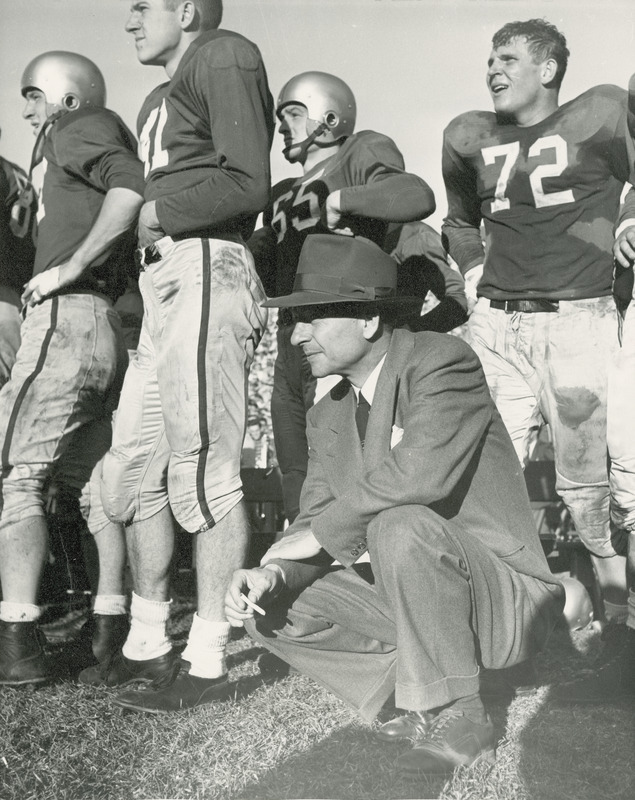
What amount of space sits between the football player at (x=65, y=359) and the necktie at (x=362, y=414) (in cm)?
101

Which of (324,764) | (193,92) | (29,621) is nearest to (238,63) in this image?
(193,92)

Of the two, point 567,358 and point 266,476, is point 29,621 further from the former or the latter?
point 266,476

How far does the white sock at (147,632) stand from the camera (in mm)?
2994

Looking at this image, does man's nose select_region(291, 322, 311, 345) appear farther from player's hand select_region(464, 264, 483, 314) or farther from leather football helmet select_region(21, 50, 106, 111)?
leather football helmet select_region(21, 50, 106, 111)

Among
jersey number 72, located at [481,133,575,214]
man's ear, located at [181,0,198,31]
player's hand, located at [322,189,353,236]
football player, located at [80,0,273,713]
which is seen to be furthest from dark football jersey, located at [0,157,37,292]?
jersey number 72, located at [481,133,575,214]

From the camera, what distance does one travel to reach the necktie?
2893mm

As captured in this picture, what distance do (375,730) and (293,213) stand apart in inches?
90.0

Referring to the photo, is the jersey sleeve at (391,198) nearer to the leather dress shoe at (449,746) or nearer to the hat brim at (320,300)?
the hat brim at (320,300)

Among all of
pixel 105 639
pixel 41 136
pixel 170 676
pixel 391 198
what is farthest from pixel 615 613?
pixel 41 136

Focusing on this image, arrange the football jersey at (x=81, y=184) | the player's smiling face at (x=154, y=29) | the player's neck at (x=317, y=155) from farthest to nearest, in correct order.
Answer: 1. the player's neck at (x=317, y=155)
2. the football jersey at (x=81, y=184)
3. the player's smiling face at (x=154, y=29)

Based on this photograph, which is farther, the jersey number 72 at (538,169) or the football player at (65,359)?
the jersey number 72 at (538,169)

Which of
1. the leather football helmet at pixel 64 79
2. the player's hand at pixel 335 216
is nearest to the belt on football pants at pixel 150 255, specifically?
the player's hand at pixel 335 216

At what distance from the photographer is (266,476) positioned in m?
5.82

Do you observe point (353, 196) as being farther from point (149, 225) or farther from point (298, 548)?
point (298, 548)
